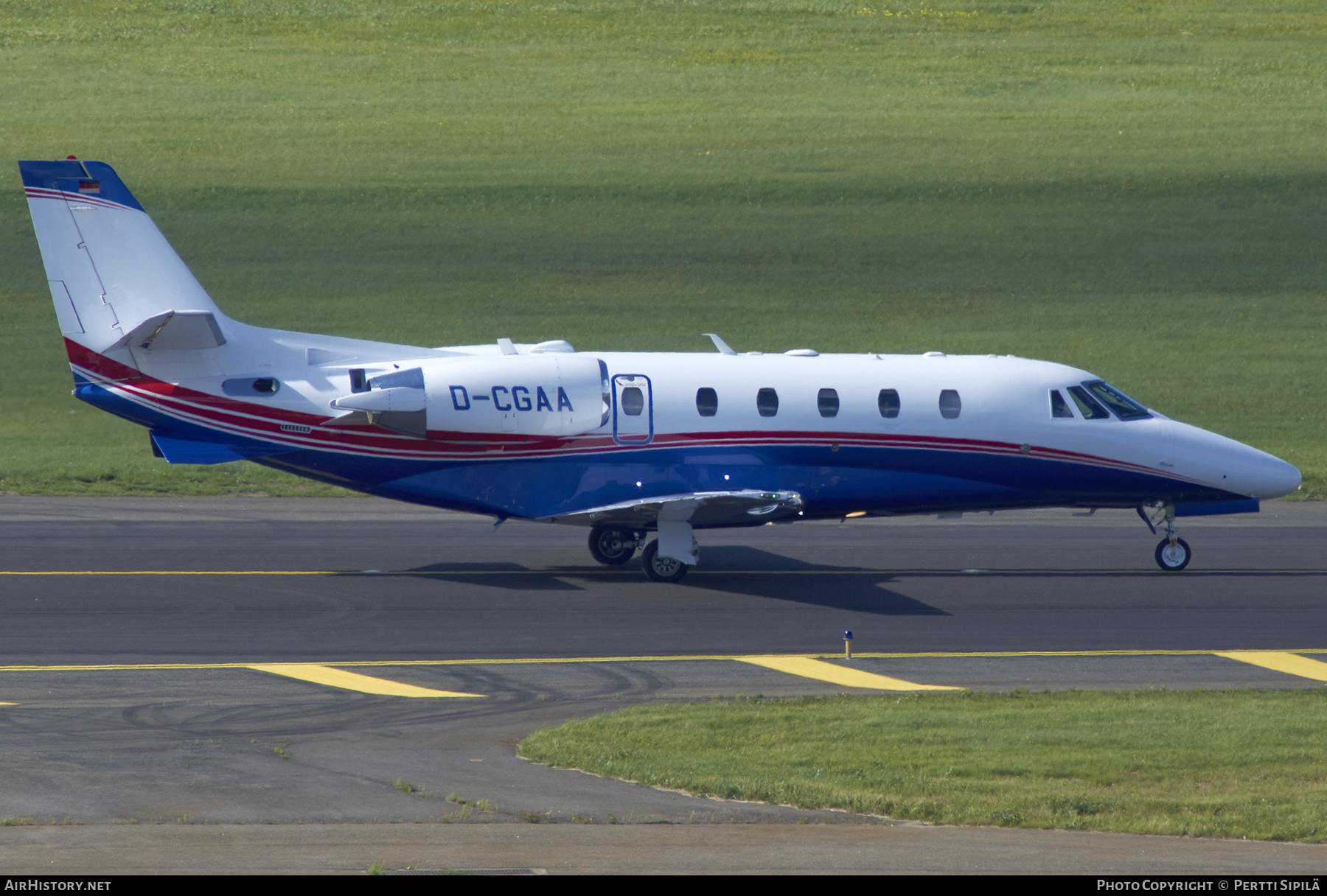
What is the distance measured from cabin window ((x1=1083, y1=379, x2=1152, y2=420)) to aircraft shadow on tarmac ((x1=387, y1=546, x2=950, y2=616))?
4486mm

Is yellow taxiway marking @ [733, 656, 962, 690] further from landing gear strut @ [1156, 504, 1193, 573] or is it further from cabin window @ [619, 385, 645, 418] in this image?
landing gear strut @ [1156, 504, 1193, 573]

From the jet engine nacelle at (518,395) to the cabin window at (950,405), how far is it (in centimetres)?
523

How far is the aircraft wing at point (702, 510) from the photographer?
74.9 ft

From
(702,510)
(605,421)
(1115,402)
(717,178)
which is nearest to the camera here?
(702,510)

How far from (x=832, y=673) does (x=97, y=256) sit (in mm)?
12049

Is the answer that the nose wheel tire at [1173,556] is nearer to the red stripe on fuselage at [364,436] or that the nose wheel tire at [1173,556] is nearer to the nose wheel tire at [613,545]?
the red stripe on fuselage at [364,436]

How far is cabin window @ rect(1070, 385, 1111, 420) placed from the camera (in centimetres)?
2516

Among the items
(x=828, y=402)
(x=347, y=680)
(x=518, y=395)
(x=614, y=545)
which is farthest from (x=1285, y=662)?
(x=347, y=680)

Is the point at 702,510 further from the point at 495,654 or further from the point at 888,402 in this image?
the point at 495,654

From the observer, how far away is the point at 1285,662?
63.3 ft

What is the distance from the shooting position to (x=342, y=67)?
70.7 m
